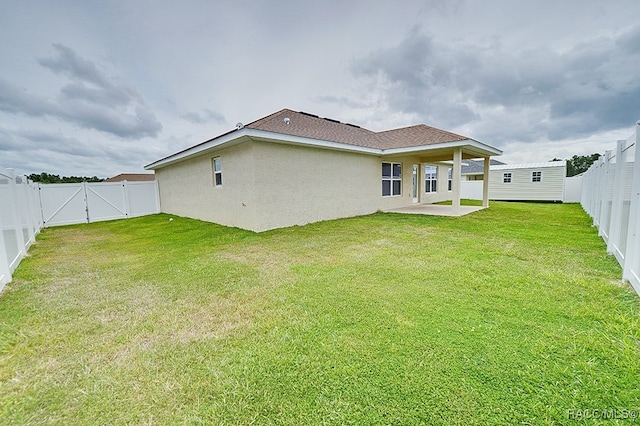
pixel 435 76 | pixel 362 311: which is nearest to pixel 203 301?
pixel 362 311

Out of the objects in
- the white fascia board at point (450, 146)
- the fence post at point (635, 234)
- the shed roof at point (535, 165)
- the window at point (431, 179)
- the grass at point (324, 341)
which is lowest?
the grass at point (324, 341)

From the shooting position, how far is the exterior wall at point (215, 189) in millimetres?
8281

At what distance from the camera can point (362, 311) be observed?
3.00 meters

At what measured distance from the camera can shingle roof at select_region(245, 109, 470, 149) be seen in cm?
926

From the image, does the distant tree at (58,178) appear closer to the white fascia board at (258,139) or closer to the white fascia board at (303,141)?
the white fascia board at (258,139)

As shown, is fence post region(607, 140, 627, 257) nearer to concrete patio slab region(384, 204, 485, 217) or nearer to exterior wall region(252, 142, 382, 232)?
concrete patio slab region(384, 204, 485, 217)

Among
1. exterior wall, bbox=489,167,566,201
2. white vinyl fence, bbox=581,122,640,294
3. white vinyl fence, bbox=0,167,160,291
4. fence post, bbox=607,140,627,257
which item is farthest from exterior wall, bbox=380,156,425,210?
white vinyl fence, bbox=0,167,160,291

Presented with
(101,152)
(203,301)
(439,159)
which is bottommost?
(203,301)

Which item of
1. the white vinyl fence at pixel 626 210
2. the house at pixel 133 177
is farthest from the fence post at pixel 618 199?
the house at pixel 133 177

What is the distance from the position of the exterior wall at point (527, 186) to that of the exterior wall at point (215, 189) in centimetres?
2136

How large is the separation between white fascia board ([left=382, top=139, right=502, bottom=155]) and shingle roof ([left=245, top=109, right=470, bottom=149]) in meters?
0.22

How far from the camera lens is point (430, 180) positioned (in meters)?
16.6

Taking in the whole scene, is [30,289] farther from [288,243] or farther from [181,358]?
[288,243]

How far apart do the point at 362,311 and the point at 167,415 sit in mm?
1994
